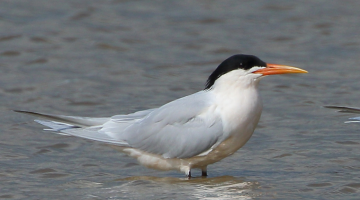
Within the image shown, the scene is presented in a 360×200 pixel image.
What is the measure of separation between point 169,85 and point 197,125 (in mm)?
3204

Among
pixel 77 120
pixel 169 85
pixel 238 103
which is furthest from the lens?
pixel 169 85

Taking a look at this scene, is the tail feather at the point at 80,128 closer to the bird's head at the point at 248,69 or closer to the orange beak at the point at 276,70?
the bird's head at the point at 248,69

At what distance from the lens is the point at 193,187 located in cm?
563

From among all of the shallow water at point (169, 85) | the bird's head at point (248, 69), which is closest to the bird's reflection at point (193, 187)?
the shallow water at point (169, 85)

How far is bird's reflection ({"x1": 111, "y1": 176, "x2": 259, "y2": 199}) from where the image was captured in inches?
212

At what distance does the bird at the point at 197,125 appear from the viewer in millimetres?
5578

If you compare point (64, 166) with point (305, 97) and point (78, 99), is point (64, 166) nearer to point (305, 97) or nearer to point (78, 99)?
point (78, 99)

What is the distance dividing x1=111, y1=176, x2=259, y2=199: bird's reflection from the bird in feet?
0.41

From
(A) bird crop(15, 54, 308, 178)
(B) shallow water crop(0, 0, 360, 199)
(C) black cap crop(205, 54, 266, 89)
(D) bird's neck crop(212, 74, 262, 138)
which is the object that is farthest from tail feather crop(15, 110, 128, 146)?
(C) black cap crop(205, 54, 266, 89)

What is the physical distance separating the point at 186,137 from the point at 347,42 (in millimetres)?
5285

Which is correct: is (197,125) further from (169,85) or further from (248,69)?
(169,85)

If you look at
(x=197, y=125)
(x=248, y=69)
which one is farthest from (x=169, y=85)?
(x=248, y=69)

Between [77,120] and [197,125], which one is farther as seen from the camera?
[77,120]

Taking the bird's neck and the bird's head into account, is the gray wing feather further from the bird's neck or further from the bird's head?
the bird's head
